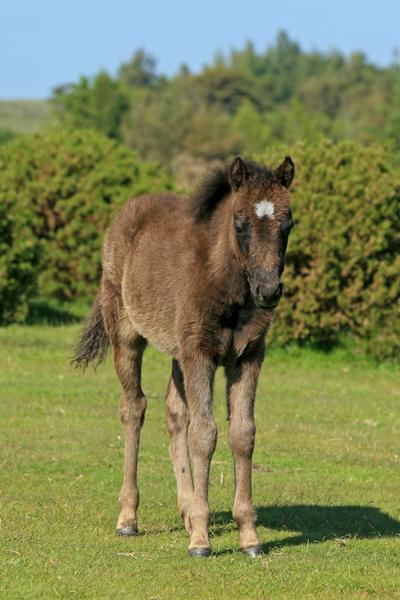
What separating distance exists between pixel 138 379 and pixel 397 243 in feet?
31.5

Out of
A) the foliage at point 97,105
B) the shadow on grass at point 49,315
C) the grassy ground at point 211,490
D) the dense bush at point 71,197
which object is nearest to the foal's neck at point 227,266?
the grassy ground at point 211,490

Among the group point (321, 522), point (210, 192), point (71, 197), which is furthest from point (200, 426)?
point (71, 197)

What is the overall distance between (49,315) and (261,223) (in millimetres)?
15042

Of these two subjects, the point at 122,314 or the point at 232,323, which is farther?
the point at 122,314

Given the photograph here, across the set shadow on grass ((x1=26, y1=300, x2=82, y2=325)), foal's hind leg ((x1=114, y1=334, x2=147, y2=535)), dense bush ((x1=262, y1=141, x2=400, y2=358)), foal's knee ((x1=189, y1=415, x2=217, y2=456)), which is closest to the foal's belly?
foal's hind leg ((x1=114, y1=334, x2=147, y2=535))

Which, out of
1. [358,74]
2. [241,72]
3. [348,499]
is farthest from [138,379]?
[358,74]

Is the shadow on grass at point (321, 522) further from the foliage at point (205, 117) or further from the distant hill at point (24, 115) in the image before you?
the distant hill at point (24, 115)

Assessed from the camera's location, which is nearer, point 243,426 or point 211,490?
point 243,426

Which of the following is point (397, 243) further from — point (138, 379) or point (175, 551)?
point (175, 551)

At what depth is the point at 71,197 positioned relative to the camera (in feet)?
76.9

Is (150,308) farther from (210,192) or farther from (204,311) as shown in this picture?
(210,192)

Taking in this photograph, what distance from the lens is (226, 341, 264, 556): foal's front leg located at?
7938mm

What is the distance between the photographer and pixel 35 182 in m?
23.5

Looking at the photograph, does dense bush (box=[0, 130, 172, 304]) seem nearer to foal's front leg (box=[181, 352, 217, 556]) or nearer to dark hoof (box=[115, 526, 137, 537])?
dark hoof (box=[115, 526, 137, 537])
